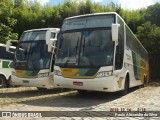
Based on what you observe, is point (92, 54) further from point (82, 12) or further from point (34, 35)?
point (82, 12)

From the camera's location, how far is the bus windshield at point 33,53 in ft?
48.3

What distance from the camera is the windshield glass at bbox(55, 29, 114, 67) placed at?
12016 millimetres

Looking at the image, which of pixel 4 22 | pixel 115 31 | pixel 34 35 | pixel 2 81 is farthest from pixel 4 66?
pixel 115 31

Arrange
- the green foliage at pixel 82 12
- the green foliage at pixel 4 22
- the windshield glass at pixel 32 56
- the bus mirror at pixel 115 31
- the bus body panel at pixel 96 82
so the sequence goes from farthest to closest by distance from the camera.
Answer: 1. the green foliage at pixel 82 12
2. the green foliage at pixel 4 22
3. the windshield glass at pixel 32 56
4. the bus body panel at pixel 96 82
5. the bus mirror at pixel 115 31

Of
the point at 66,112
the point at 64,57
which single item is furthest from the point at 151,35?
the point at 66,112

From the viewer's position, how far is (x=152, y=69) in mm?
29969

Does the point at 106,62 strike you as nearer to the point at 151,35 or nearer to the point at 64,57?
the point at 64,57

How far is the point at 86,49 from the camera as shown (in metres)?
12.3

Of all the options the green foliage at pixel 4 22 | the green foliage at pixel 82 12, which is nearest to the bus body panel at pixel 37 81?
the green foliage at pixel 4 22

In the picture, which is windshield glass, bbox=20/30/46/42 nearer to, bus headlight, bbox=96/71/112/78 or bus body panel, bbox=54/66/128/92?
bus body panel, bbox=54/66/128/92

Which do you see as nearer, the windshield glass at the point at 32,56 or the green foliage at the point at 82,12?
the windshield glass at the point at 32,56

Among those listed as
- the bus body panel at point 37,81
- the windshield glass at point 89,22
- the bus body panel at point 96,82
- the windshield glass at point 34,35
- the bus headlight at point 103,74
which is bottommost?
the bus body panel at point 37,81

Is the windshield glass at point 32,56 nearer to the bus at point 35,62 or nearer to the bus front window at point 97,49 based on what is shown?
the bus at point 35,62

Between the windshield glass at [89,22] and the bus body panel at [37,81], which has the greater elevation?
the windshield glass at [89,22]
